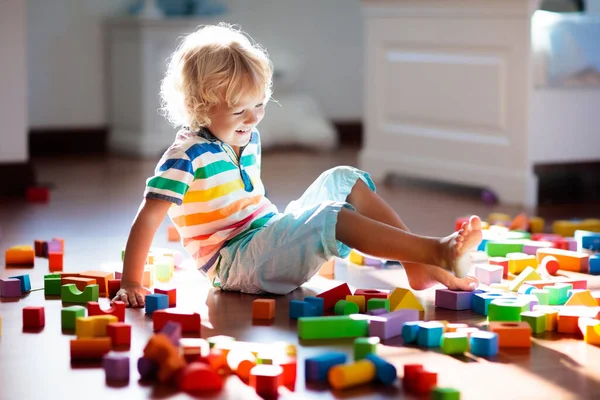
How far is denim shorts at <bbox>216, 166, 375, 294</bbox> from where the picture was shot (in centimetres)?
183

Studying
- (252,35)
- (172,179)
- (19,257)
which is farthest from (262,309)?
(252,35)

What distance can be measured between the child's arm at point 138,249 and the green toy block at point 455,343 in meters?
0.63

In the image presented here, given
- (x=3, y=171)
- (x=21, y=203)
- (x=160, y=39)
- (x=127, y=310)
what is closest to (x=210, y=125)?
(x=127, y=310)

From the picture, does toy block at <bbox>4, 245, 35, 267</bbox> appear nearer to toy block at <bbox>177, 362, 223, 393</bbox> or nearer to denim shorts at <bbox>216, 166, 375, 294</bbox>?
denim shorts at <bbox>216, 166, 375, 294</bbox>

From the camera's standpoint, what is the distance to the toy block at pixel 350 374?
4.42 feet

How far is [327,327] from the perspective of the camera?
5.34 ft

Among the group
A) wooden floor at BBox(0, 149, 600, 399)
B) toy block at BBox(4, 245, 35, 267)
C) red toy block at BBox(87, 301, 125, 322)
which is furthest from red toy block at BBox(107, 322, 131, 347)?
toy block at BBox(4, 245, 35, 267)

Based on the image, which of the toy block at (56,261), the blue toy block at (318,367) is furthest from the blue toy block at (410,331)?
the toy block at (56,261)

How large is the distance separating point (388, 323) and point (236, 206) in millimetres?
510

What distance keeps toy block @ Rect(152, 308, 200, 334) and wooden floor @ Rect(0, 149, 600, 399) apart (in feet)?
0.07

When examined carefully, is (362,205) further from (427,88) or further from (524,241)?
(427,88)

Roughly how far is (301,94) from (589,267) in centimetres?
343

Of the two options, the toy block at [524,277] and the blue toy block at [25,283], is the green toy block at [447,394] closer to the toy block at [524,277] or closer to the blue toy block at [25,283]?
the toy block at [524,277]

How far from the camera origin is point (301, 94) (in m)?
5.48
